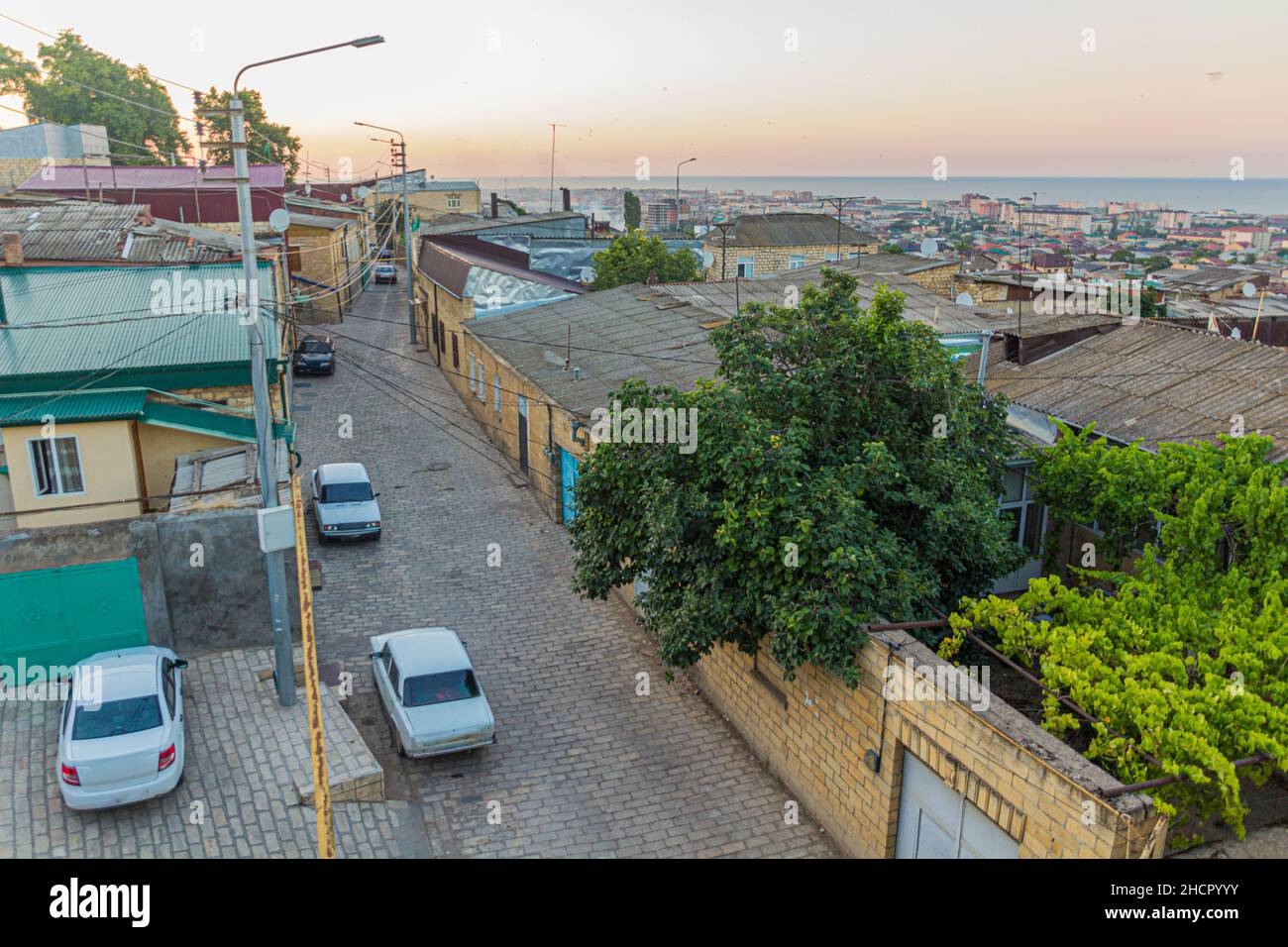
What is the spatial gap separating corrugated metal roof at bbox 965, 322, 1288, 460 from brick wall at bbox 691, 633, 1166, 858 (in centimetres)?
702

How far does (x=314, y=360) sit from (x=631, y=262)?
42.1ft

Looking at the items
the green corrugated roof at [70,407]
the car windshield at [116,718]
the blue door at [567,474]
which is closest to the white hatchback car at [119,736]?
the car windshield at [116,718]

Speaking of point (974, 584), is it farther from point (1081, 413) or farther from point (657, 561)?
point (1081, 413)

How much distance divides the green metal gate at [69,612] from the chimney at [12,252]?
1310 cm

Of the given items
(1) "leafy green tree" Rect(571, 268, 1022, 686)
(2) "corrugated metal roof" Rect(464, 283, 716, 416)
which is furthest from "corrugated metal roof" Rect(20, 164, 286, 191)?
(1) "leafy green tree" Rect(571, 268, 1022, 686)

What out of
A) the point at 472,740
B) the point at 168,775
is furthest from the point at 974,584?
the point at 168,775

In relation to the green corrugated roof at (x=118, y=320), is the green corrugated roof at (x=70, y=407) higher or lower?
lower

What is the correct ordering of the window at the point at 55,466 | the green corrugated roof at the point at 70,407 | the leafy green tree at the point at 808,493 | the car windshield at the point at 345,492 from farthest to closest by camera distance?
the car windshield at the point at 345,492, the window at the point at 55,466, the green corrugated roof at the point at 70,407, the leafy green tree at the point at 808,493

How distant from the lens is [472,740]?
43.5ft

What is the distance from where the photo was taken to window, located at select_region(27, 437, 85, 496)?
1659cm

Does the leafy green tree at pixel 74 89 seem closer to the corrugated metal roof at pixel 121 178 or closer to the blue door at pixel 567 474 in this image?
the corrugated metal roof at pixel 121 178

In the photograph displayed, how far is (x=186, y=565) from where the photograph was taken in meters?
14.2

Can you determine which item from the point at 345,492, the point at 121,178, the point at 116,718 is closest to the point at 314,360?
the point at 345,492

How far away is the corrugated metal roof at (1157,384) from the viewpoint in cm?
1508
